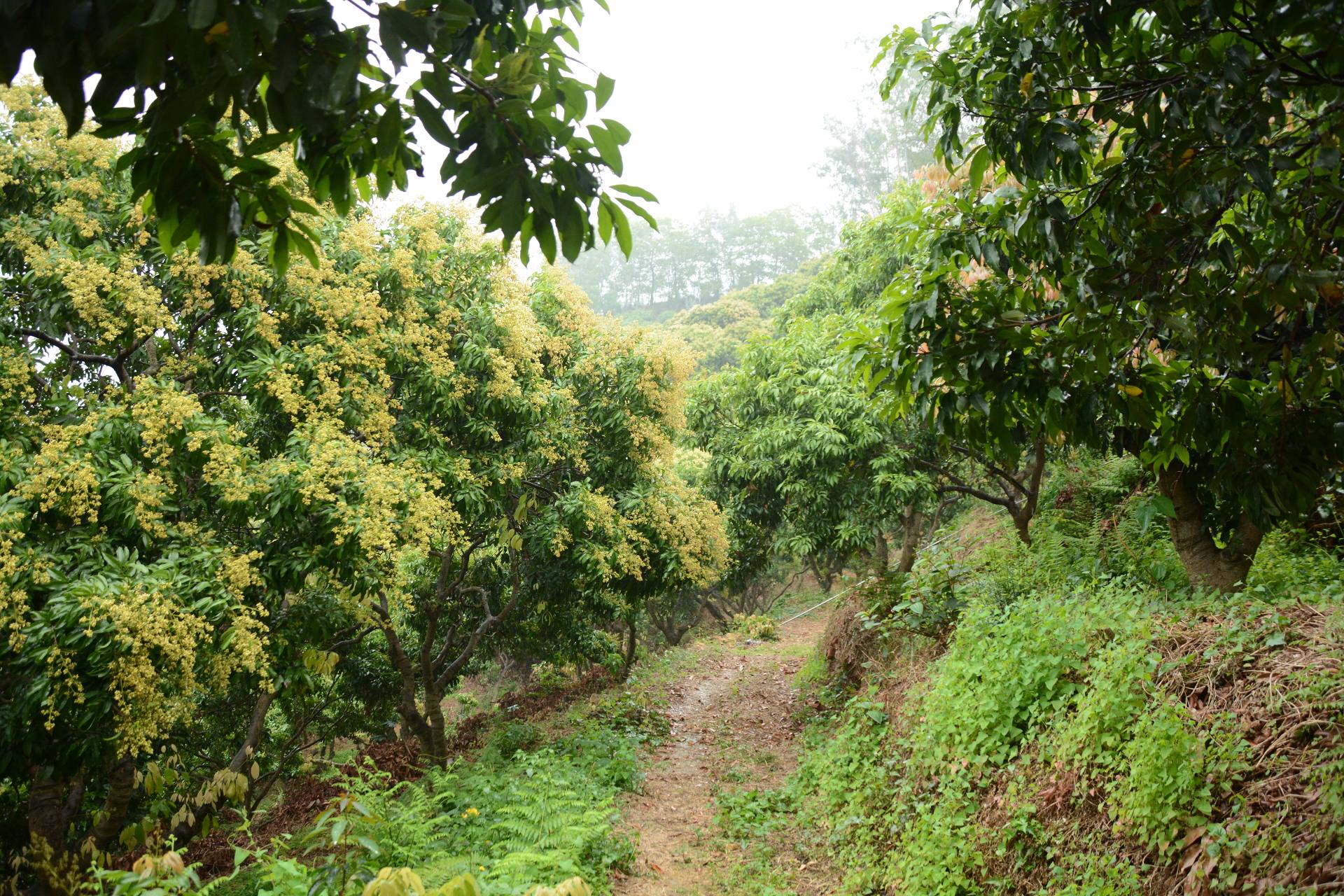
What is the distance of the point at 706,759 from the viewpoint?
9.38m

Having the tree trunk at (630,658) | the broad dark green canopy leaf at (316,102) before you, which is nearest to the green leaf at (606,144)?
the broad dark green canopy leaf at (316,102)

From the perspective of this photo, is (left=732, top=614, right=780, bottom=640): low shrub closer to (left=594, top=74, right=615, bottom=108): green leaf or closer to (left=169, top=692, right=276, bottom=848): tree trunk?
(left=169, top=692, right=276, bottom=848): tree trunk

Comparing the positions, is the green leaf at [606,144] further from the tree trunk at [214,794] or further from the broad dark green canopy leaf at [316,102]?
the tree trunk at [214,794]

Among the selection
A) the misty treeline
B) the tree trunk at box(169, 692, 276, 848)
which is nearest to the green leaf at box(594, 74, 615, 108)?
the tree trunk at box(169, 692, 276, 848)

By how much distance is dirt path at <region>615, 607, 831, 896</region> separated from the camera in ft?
20.5

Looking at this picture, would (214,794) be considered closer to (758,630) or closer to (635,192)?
(635,192)

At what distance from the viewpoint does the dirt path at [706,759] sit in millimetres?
6263

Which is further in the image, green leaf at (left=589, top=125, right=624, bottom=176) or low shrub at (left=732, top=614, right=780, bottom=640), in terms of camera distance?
low shrub at (left=732, top=614, right=780, bottom=640)

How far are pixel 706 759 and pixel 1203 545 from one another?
5.83m

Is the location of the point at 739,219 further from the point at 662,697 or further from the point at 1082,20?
the point at 1082,20

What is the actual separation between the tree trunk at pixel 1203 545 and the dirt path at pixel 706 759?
403cm

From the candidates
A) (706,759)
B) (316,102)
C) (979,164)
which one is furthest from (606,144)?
(706,759)

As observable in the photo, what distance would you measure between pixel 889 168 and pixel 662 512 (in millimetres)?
32202

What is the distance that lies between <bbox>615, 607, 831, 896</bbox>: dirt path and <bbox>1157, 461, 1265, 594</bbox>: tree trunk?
4026mm
